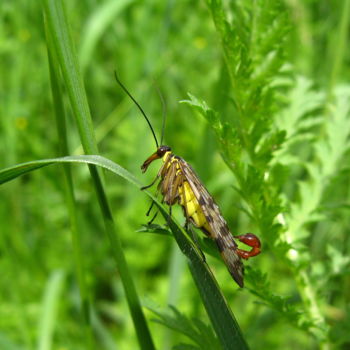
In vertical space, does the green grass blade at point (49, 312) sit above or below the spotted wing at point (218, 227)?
below

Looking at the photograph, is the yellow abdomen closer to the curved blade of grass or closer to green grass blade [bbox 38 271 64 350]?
the curved blade of grass

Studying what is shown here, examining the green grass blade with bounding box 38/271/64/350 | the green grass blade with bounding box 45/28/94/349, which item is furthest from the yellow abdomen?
→ the green grass blade with bounding box 38/271/64/350

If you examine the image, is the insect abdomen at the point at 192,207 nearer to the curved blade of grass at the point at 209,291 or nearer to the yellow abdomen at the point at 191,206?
the yellow abdomen at the point at 191,206

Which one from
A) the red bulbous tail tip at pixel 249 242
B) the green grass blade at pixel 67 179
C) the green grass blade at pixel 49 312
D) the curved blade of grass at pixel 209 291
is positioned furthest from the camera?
the green grass blade at pixel 49 312

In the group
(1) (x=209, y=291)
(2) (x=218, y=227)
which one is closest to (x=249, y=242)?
(2) (x=218, y=227)

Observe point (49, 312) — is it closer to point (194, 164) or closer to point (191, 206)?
point (191, 206)

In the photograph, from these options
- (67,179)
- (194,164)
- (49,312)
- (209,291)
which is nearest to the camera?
(209,291)

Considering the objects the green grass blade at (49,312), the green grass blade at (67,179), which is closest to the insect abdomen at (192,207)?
the green grass blade at (67,179)
